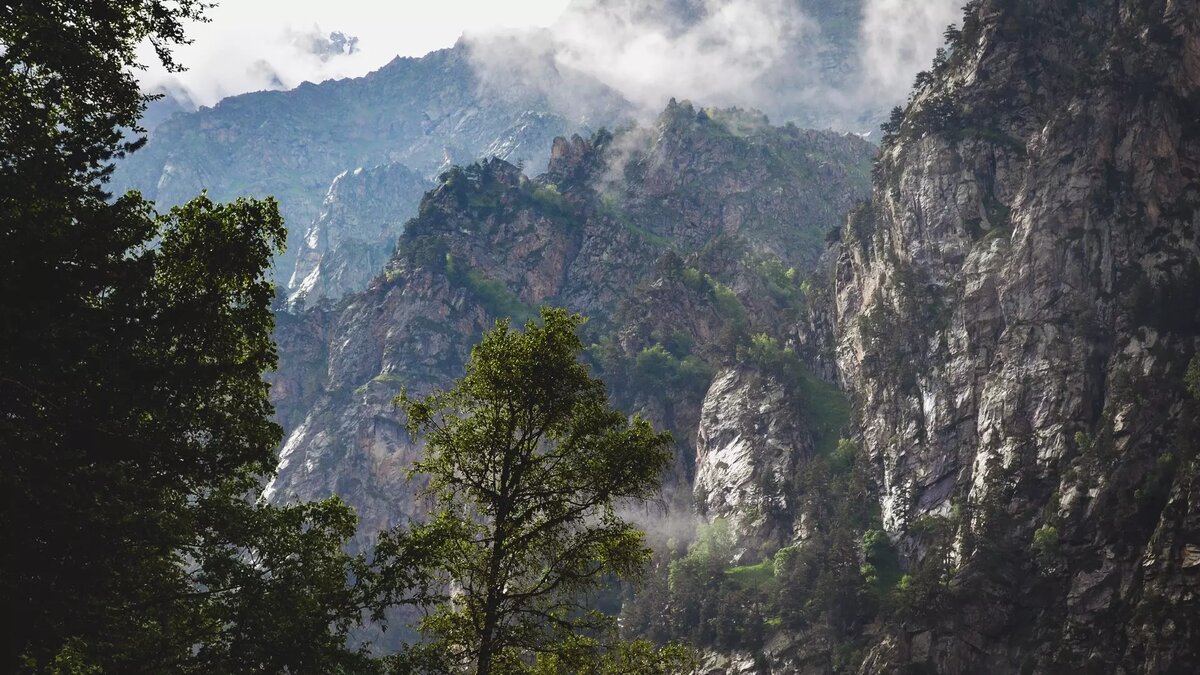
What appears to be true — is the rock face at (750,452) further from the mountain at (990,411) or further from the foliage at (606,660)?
the foliage at (606,660)

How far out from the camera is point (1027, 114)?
14825 cm

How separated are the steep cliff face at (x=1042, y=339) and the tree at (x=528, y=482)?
257ft

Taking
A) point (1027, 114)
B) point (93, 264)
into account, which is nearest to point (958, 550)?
point (1027, 114)

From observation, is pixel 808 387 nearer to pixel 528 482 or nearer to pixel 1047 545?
pixel 1047 545

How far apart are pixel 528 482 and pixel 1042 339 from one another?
10985 cm

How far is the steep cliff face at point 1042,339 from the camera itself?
9400 cm

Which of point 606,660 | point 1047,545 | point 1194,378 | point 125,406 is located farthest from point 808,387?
point 125,406

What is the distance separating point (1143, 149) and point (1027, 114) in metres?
31.2

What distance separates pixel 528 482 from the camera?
78.8ft

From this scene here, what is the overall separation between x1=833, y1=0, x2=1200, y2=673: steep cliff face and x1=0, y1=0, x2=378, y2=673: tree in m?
84.9

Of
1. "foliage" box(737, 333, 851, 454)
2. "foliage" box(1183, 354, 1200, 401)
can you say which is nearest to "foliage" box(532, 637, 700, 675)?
"foliage" box(1183, 354, 1200, 401)

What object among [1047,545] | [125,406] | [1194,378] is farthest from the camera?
[1047,545]

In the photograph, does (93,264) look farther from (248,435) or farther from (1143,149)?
(1143,149)

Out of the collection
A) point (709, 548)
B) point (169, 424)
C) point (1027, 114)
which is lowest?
point (169, 424)
